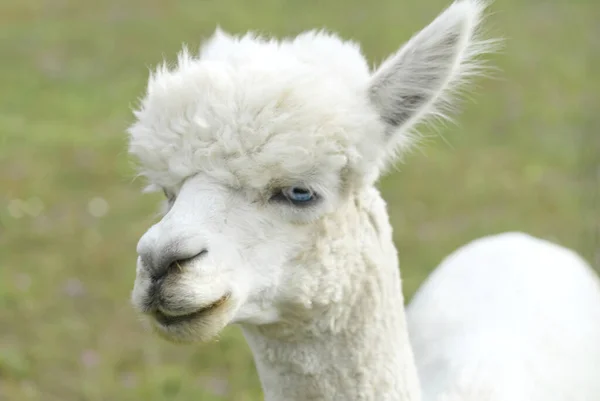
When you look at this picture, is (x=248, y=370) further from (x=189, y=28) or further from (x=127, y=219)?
(x=189, y=28)

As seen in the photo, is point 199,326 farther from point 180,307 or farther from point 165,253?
point 165,253

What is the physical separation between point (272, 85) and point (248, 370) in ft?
8.33

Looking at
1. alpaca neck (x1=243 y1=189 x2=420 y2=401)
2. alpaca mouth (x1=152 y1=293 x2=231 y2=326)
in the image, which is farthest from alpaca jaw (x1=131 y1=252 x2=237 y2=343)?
alpaca neck (x1=243 y1=189 x2=420 y2=401)

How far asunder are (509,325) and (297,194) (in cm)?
146

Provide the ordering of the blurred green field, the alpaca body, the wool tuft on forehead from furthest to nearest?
1. the blurred green field
2. the alpaca body
3. the wool tuft on forehead

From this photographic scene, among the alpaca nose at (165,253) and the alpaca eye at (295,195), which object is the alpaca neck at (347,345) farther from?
the alpaca nose at (165,253)

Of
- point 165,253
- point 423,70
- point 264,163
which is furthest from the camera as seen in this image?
point 423,70

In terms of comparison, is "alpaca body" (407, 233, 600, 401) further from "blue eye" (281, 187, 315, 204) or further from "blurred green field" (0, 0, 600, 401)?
"blue eye" (281, 187, 315, 204)

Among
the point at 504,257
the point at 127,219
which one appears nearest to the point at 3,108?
the point at 127,219

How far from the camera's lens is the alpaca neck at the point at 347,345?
2.09 m

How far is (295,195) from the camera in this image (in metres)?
1.96

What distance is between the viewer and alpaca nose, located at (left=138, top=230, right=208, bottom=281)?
1773 mm

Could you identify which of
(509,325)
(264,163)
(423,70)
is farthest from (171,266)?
(509,325)

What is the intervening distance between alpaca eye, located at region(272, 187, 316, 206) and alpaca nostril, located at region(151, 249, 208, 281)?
10.9 inches
